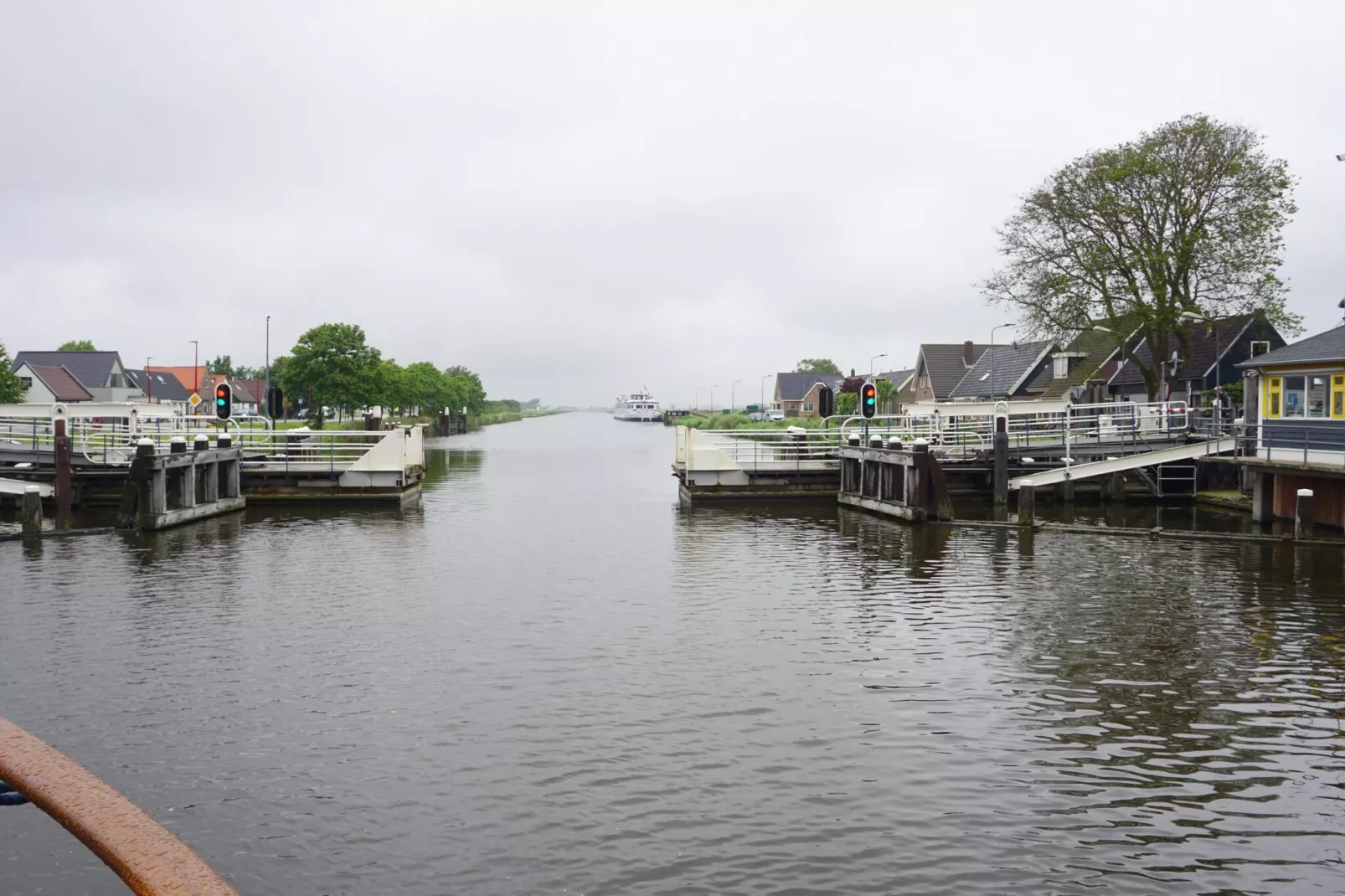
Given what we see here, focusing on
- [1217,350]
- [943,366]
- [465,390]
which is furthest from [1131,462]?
[465,390]

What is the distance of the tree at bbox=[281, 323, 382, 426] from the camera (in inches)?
3233

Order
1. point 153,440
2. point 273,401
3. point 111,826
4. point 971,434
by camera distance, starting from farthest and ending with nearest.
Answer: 1. point 273,401
2. point 971,434
3. point 153,440
4. point 111,826

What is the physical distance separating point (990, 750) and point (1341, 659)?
655 cm

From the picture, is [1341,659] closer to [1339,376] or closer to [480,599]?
[480,599]

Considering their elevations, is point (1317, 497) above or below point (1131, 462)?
below

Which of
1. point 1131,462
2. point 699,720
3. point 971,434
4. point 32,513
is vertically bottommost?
point 699,720

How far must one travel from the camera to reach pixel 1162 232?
147 feet

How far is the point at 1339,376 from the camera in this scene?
2598 centimetres

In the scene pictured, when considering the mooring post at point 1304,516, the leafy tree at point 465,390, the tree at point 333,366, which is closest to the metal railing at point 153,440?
the mooring post at point 1304,516

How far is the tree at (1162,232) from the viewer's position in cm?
4344

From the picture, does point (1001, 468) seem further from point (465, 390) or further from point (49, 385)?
point (465, 390)

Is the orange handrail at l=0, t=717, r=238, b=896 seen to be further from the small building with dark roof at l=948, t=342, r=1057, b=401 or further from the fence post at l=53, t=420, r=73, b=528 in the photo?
the small building with dark roof at l=948, t=342, r=1057, b=401

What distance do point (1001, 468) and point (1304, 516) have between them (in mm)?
10197

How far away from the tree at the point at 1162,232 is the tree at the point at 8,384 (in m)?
65.9
